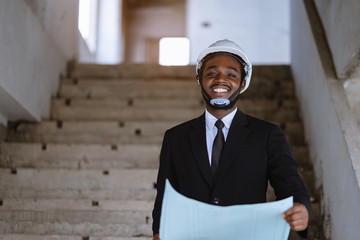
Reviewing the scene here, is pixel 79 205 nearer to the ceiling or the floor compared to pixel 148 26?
nearer to the ceiling

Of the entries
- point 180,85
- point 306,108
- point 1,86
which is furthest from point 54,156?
point 306,108

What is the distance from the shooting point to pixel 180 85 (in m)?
4.39

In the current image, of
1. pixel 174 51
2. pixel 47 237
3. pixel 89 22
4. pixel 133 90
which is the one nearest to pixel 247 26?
pixel 89 22

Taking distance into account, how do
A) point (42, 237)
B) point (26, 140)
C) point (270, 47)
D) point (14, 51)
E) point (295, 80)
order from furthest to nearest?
point (270, 47), point (295, 80), point (26, 140), point (14, 51), point (42, 237)

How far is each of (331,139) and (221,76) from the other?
1213 millimetres

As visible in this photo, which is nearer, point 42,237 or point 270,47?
point 42,237

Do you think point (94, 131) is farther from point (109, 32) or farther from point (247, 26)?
point (109, 32)

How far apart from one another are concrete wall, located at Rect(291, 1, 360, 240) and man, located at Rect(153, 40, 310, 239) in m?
0.65

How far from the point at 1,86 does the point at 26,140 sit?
0.73 metres

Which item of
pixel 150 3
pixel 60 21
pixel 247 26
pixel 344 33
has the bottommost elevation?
pixel 150 3

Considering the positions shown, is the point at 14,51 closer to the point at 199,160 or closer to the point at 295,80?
the point at 199,160

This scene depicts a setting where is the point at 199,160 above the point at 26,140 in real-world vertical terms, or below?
above

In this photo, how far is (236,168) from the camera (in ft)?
5.28

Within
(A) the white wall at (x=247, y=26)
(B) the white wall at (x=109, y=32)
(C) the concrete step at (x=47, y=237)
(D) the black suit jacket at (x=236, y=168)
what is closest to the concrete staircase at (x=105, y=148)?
(C) the concrete step at (x=47, y=237)
